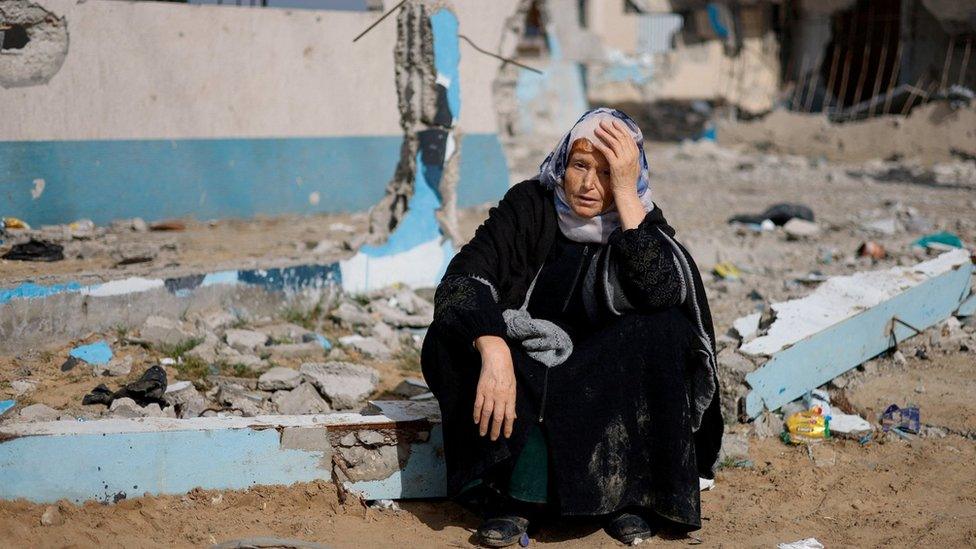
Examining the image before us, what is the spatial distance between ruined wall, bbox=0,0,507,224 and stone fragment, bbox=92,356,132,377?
2.65 m

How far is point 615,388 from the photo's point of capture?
2990 millimetres

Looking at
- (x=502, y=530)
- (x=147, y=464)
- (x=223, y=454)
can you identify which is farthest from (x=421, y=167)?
(x=502, y=530)

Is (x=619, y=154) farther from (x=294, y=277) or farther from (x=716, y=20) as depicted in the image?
(x=716, y=20)

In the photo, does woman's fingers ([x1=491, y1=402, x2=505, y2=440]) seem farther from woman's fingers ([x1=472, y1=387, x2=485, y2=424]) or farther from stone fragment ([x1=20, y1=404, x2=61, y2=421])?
stone fragment ([x1=20, y1=404, x2=61, y2=421])

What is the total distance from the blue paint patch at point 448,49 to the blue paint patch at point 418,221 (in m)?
0.41

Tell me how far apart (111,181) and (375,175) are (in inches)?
92.2

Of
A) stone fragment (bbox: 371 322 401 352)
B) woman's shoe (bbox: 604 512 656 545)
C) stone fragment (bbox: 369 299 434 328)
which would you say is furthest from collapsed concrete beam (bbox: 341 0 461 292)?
woman's shoe (bbox: 604 512 656 545)

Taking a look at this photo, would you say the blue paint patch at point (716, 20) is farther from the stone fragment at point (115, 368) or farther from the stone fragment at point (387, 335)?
the stone fragment at point (115, 368)

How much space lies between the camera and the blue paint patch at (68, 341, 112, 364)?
444 centimetres

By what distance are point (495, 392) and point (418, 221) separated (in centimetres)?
322

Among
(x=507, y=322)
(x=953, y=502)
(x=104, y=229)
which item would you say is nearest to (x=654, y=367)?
(x=507, y=322)

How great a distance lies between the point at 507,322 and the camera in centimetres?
312

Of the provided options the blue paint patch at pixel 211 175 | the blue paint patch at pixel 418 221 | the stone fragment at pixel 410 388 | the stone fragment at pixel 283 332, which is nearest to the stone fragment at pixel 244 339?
the stone fragment at pixel 283 332

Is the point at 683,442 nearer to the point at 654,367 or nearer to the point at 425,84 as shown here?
the point at 654,367
